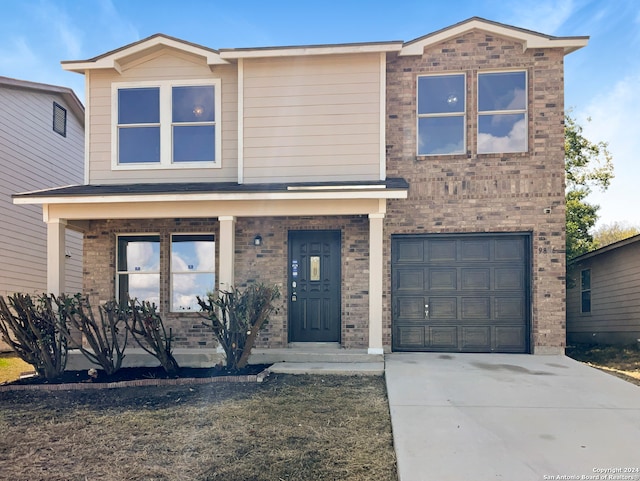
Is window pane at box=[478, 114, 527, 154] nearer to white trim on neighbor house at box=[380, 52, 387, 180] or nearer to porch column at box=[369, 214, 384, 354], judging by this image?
white trim on neighbor house at box=[380, 52, 387, 180]

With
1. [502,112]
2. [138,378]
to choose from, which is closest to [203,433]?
[138,378]

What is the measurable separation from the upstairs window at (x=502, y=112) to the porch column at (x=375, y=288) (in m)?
2.58

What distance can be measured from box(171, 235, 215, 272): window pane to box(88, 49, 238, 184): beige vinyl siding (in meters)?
1.13

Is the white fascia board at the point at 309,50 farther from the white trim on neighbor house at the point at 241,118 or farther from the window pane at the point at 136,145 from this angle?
the window pane at the point at 136,145

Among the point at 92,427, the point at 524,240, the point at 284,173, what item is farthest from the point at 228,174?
the point at 524,240

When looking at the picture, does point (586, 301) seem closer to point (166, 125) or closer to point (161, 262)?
point (161, 262)

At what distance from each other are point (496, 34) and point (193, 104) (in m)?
5.74

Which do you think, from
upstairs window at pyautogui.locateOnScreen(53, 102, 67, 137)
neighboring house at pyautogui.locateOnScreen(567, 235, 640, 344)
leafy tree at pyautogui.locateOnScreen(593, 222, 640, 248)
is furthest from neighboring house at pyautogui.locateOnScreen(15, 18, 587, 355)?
leafy tree at pyautogui.locateOnScreen(593, 222, 640, 248)

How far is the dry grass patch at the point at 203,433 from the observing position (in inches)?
143

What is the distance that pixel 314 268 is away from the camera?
852 cm

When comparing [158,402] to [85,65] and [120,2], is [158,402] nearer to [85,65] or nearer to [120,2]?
[85,65]

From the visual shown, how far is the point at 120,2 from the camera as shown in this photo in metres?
10.1

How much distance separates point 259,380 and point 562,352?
5.31 metres

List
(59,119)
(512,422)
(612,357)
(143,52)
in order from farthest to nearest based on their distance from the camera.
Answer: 1. (59,119)
2. (612,357)
3. (143,52)
4. (512,422)
